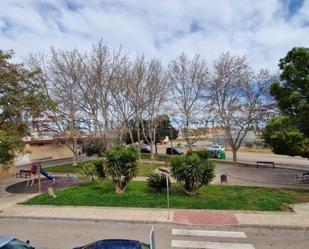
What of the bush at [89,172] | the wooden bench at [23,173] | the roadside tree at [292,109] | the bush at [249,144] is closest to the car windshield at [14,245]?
the bush at [89,172]

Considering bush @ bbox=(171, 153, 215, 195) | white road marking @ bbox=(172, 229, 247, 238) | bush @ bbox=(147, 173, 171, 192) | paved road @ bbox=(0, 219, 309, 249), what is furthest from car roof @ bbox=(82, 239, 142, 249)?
bush @ bbox=(147, 173, 171, 192)

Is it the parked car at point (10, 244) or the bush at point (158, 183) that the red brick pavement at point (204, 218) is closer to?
the bush at point (158, 183)

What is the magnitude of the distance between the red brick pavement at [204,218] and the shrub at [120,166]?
4.12m

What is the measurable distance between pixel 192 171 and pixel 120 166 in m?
3.61

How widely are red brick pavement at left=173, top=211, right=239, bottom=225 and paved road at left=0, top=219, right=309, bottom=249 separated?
0.53 m

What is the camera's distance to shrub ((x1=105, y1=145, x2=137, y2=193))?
18.5 m

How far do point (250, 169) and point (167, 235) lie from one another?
2269 centimetres

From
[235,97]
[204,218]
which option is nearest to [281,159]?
[235,97]

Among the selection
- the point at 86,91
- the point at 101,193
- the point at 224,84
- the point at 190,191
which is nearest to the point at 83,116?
the point at 86,91

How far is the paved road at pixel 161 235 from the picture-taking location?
11.4m

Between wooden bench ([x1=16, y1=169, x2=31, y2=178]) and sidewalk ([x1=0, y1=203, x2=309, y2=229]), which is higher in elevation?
wooden bench ([x1=16, y1=169, x2=31, y2=178])

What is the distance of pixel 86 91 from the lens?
32.5m

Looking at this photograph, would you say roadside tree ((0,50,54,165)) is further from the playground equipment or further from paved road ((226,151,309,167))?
paved road ((226,151,309,167))

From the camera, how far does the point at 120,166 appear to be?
60.6 feet
